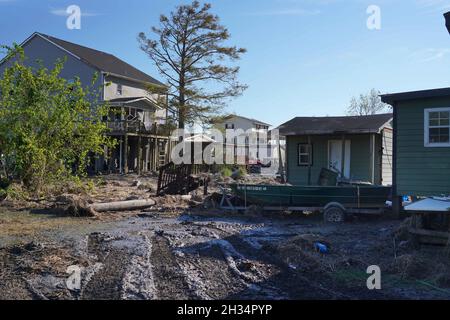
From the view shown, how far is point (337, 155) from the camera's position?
849 inches

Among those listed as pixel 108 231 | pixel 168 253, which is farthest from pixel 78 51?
pixel 168 253

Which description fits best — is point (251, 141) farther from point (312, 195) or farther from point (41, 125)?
point (312, 195)

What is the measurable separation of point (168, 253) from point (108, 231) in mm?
3217

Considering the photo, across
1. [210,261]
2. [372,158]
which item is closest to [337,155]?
[372,158]

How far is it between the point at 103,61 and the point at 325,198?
3149 cm

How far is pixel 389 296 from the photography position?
6.35 meters

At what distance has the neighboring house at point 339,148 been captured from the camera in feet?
67.7

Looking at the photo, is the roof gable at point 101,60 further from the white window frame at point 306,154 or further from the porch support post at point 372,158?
the porch support post at point 372,158

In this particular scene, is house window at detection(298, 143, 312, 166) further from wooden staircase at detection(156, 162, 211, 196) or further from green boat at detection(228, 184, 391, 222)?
green boat at detection(228, 184, 391, 222)

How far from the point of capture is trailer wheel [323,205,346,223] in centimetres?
1361

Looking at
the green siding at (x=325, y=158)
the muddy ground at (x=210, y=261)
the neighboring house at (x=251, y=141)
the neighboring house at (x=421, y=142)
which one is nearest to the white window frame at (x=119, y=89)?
the neighboring house at (x=251, y=141)

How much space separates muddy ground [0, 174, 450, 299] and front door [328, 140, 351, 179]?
869 centimetres

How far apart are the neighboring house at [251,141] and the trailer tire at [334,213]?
1316 inches
